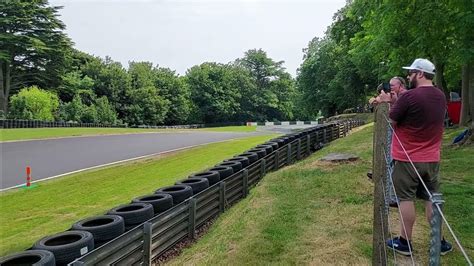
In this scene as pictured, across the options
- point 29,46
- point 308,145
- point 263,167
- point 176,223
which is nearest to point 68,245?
point 176,223

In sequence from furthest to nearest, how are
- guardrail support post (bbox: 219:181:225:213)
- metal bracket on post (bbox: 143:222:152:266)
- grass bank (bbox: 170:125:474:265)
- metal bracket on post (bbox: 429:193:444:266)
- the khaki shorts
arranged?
guardrail support post (bbox: 219:181:225:213)
metal bracket on post (bbox: 143:222:152:266)
grass bank (bbox: 170:125:474:265)
the khaki shorts
metal bracket on post (bbox: 429:193:444:266)

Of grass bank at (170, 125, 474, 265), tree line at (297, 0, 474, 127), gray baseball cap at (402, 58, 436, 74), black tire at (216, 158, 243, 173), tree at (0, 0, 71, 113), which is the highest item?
tree at (0, 0, 71, 113)

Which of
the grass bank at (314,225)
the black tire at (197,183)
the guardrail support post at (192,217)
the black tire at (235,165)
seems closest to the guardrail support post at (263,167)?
the black tire at (235,165)

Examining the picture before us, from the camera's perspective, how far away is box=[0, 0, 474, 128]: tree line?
36.9 ft

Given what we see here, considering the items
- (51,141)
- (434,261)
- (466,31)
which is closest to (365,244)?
(434,261)

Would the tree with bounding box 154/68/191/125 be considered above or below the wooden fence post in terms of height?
above

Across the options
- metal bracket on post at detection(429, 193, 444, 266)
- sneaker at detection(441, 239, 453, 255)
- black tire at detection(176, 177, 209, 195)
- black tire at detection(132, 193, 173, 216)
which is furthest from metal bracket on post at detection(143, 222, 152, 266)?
metal bracket on post at detection(429, 193, 444, 266)

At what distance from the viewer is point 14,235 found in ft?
23.0

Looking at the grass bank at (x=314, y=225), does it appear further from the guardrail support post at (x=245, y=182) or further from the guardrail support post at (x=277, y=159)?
the guardrail support post at (x=277, y=159)

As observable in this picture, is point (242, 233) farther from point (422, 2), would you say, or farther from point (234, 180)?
point (422, 2)

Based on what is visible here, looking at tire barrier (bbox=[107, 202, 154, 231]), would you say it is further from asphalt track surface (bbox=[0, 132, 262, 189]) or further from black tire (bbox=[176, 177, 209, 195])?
asphalt track surface (bbox=[0, 132, 262, 189])

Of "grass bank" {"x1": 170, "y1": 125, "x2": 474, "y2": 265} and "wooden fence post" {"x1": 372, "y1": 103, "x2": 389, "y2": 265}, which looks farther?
"grass bank" {"x1": 170, "y1": 125, "x2": 474, "y2": 265}

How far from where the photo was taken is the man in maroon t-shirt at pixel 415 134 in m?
3.75

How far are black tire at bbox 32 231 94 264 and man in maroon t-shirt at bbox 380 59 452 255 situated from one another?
3.13 m
